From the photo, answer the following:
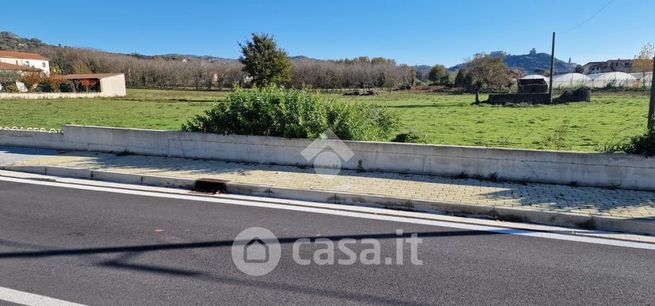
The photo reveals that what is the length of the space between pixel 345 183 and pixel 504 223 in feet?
9.15

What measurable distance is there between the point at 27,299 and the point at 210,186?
409 centimetres

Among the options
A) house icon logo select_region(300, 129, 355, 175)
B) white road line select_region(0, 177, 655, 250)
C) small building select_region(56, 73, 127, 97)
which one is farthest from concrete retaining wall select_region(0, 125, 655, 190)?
small building select_region(56, 73, 127, 97)

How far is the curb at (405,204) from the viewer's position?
215 inches

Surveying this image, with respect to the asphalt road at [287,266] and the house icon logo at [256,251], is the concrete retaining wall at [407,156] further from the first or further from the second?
the house icon logo at [256,251]

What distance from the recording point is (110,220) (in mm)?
5730

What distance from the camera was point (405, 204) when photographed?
6418 mm

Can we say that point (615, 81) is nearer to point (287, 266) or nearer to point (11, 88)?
point (287, 266)

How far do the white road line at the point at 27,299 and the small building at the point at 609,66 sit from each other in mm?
128519

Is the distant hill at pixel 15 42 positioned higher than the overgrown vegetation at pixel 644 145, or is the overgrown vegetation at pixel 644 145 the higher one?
the distant hill at pixel 15 42

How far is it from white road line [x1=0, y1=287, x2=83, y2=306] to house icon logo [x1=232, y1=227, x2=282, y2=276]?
4.99 ft

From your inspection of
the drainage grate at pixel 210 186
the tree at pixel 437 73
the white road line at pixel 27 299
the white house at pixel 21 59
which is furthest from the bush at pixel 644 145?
the white house at pixel 21 59

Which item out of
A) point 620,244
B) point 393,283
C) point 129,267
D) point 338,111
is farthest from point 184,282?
point 338,111

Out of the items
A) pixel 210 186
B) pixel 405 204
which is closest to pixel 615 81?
pixel 405 204

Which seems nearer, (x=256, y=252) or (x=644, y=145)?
(x=256, y=252)
